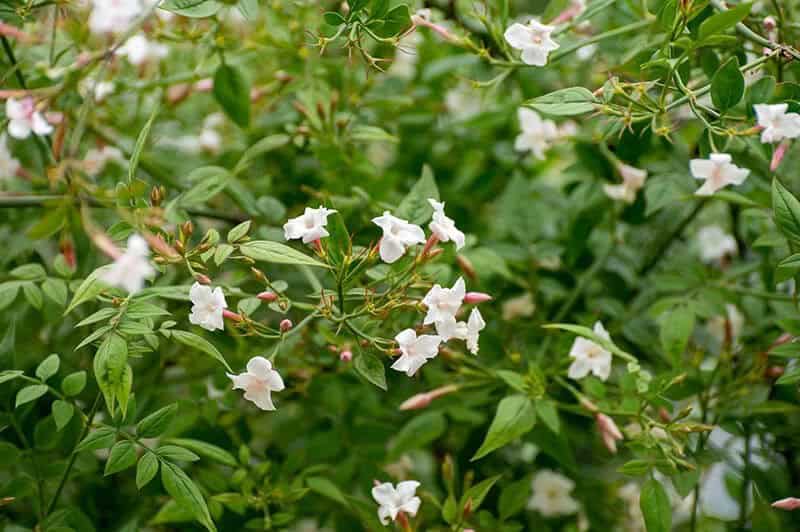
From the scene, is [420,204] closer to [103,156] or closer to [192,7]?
[192,7]

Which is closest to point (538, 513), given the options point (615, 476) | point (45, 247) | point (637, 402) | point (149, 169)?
point (615, 476)

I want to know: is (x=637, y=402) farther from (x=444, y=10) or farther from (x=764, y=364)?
(x=444, y=10)

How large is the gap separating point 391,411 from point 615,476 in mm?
336

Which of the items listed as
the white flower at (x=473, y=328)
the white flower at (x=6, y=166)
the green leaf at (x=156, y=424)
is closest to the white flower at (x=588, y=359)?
the white flower at (x=473, y=328)

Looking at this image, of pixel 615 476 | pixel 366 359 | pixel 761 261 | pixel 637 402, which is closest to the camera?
pixel 366 359

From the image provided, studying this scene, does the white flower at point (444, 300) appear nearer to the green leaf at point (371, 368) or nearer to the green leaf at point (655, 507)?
the green leaf at point (371, 368)

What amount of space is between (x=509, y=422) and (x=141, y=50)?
1.60 ft

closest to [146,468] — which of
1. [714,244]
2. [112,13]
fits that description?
[112,13]

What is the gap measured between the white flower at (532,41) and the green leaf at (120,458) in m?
0.47

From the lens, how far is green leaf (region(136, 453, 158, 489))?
0.67 meters

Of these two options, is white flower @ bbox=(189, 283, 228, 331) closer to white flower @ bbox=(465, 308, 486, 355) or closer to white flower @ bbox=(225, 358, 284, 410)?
white flower @ bbox=(225, 358, 284, 410)

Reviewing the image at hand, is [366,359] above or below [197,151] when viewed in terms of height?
above

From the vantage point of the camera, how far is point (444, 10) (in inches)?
41.0

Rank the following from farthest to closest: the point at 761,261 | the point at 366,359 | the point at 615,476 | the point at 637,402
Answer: the point at 615,476, the point at 761,261, the point at 637,402, the point at 366,359
